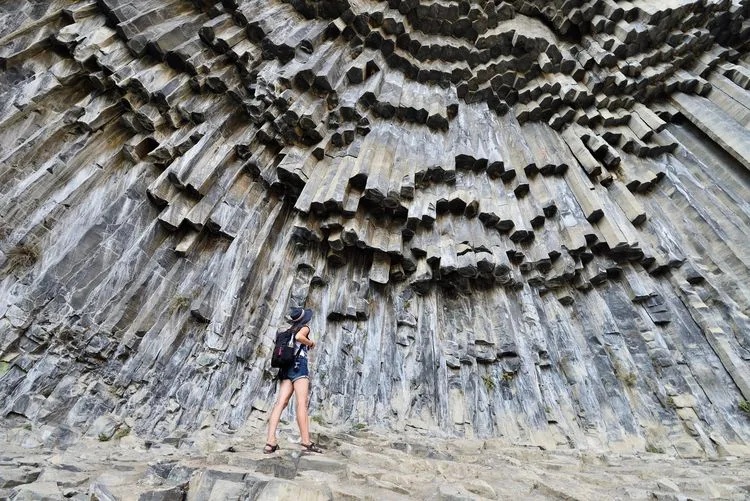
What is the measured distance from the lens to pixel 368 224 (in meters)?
9.45

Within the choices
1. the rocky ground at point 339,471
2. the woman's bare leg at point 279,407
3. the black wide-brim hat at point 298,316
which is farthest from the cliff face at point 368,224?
the black wide-brim hat at point 298,316

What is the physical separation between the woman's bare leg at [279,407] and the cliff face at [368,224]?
2.69m

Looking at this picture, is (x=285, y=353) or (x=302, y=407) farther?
(x=285, y=353)

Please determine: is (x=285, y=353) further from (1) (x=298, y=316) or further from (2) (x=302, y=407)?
(2) (x=302, y=407)

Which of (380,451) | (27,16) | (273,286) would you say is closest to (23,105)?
(27,16)

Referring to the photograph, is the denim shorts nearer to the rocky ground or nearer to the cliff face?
the rocky ground

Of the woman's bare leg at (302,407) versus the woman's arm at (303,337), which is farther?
the woman's arm at (303,337)

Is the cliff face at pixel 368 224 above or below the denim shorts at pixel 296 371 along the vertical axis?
above

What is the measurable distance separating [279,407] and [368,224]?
5.30 meters

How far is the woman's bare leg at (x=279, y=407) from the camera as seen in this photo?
4.64 meters

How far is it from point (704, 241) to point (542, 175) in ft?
12.8

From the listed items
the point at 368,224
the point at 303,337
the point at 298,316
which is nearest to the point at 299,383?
the point at 303,337

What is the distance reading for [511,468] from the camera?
5.23 m

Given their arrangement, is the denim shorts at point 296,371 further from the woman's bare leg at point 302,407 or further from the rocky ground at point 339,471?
the rocky ground at point 339,471
